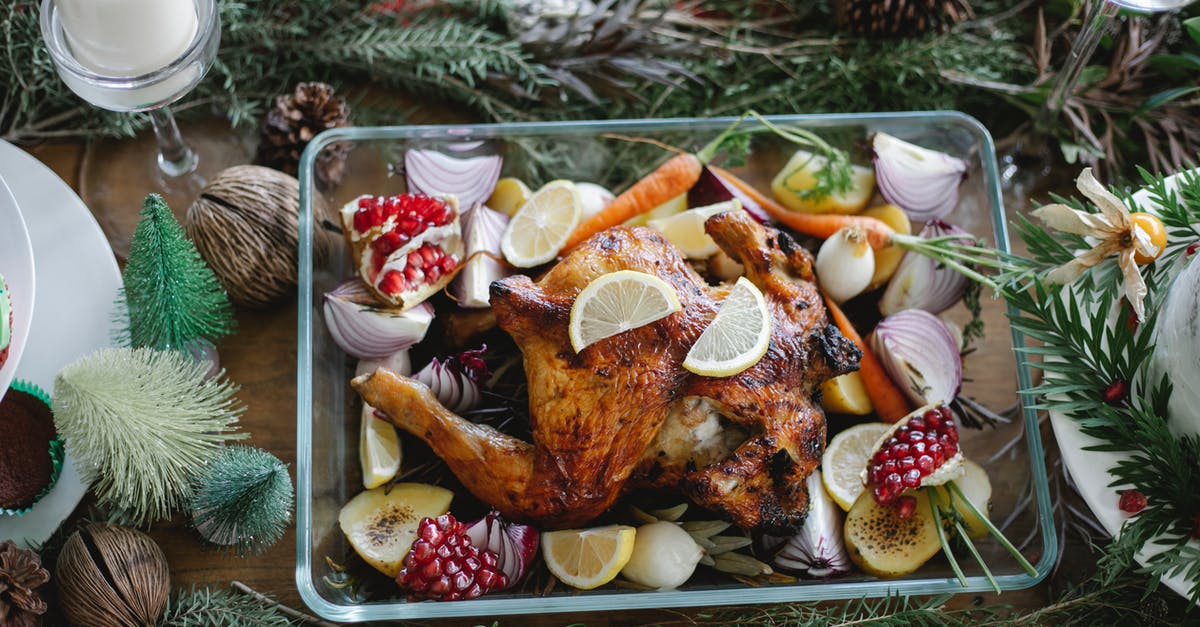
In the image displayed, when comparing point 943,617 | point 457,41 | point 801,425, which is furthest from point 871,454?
point 457,41

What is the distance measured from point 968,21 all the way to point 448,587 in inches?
72.9

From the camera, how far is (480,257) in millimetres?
2178

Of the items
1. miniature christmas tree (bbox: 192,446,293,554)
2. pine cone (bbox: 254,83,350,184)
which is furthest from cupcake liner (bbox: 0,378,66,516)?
pine cone (bbox: 254,83,350,184)

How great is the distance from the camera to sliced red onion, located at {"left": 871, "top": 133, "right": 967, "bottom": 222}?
7.60 ft

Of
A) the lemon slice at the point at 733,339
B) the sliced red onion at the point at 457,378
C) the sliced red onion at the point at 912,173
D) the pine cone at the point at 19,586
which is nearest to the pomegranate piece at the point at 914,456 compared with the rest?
the lemon slice at the point at 733,339

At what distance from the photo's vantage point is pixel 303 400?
2066mm

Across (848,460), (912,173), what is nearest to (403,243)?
(848,460)

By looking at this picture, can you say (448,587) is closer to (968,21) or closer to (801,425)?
(801,425)

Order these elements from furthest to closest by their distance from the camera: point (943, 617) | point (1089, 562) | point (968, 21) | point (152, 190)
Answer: point (968, 21) < point (152, 190) < point (1089, 562) < point (943, 617)

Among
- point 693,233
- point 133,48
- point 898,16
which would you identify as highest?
point 898,16

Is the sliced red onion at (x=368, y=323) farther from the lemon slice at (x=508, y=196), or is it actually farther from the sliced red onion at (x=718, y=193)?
the sliced red onion at (x=718, y=193)

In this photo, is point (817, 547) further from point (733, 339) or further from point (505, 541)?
point (505, 541)

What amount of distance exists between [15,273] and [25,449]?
36cm

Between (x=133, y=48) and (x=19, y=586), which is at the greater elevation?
(x=133, y=48)
